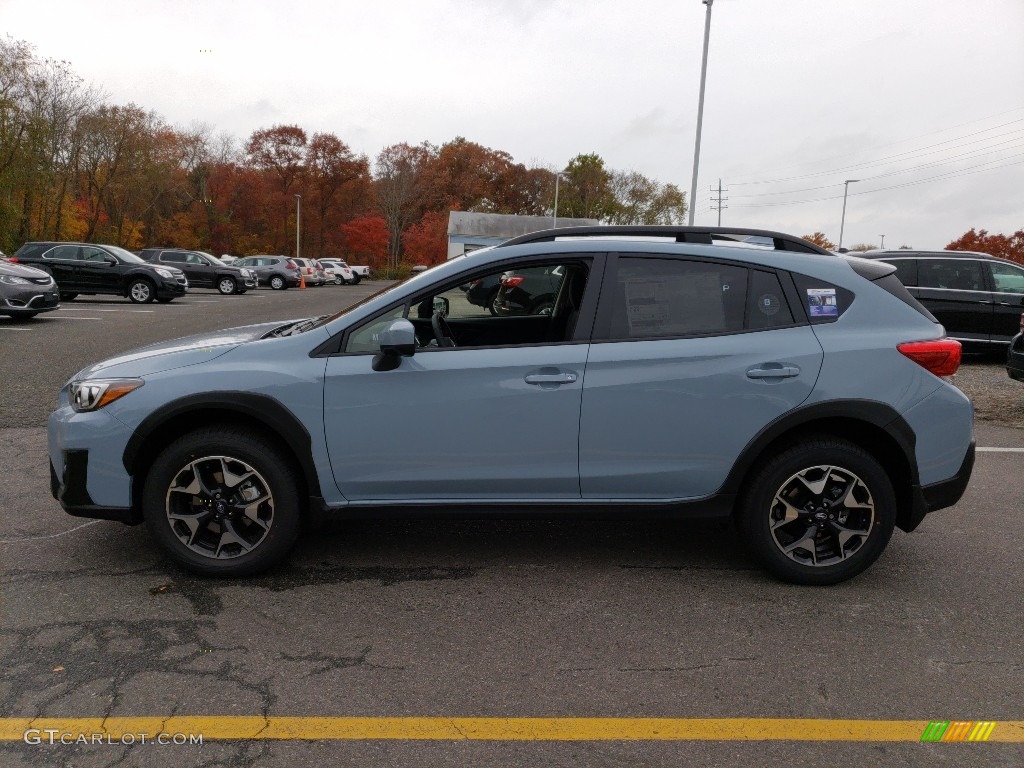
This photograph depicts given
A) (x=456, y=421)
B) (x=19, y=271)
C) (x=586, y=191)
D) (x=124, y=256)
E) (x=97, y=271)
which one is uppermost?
(x=586, y=191)

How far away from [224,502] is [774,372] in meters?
2.63

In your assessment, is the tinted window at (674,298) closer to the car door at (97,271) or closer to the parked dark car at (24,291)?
the parked dark car at (24,291)

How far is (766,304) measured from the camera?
4.03 meters

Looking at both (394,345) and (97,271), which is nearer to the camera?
(394,345)

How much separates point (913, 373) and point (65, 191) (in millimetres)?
57076

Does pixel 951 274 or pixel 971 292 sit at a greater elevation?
pixel 951 274

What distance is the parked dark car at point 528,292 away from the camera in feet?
15.1

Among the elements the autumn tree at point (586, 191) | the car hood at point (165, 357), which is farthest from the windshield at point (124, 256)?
the autumn tree at point (586, 191)

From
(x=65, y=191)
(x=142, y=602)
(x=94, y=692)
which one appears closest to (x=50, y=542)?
(x=142, y=602)

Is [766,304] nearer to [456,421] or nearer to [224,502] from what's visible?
[456,421]

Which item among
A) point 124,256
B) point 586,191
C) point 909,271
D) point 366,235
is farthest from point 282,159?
point 909,271

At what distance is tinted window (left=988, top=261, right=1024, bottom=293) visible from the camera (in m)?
12.7

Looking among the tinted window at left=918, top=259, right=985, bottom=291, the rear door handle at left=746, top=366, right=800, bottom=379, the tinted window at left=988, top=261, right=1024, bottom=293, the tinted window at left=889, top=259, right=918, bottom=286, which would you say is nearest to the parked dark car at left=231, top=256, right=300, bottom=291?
the tinted window at left=889, top=259, right=918, bottom=286

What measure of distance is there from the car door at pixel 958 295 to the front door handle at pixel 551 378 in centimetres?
1061
